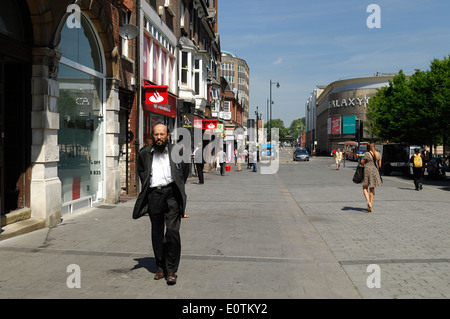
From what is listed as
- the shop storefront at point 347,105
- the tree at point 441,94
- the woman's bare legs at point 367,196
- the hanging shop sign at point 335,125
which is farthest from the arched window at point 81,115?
the hanging shop sign at point 335,125

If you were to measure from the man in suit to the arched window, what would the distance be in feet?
16.6

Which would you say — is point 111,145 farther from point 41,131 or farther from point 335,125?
point 335,125

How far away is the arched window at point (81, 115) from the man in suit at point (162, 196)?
505 cm

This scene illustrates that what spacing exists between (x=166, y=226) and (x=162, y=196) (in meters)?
0.35

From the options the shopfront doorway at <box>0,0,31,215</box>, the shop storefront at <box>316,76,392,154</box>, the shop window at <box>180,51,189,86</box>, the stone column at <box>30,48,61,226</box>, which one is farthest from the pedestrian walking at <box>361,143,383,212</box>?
the shop storefront at <box>316,76,392,154</box>

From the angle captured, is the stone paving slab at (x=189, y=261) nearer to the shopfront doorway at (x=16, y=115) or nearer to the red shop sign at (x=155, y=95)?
the shopfront doorway at (x=16, y=115)

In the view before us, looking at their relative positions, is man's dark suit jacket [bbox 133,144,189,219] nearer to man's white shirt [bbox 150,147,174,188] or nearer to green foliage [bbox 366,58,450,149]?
man's white shirt [bbox 150,147,174,188]

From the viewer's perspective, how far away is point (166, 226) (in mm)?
5125

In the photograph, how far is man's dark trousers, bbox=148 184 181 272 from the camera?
514 centimetres

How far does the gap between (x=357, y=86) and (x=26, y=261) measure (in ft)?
282

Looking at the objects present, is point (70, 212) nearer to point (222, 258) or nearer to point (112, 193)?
point (112, 193)

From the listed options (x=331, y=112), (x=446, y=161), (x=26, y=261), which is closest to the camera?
(x=26, y=261)
